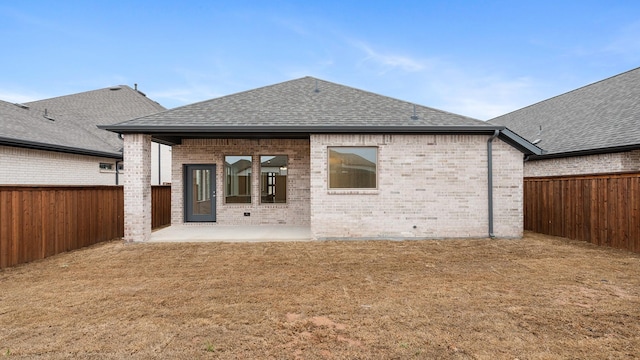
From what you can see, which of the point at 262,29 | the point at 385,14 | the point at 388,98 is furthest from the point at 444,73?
the point at 388,98

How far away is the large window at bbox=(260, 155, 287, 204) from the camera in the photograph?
39.2 ft

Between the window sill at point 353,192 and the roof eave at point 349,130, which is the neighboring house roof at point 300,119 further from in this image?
the window sill at point 353,192

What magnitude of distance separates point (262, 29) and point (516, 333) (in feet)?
65.3

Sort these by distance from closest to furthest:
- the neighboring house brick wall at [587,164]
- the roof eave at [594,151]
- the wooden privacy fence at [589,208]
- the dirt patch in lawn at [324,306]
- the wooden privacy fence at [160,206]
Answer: the dirt patch in lawn at [324,306] < the wooden privacy fence at [589,208] < the roof eave at [594,151] < the neighboring house brick wall at [587,164] < the wooden privacy fence at [160,206]

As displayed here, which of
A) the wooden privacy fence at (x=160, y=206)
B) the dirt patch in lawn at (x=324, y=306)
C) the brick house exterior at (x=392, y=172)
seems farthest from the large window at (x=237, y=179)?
the dirt patch in lawn at (x=324, y=306)

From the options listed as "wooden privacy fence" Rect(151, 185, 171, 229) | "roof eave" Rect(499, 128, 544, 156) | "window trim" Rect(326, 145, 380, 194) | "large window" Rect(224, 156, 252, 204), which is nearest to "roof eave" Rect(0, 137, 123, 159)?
"wooden privacy fence" Rect(151, 185, 171, 229)

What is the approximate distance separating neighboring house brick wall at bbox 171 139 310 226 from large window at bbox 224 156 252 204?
19 centimetres

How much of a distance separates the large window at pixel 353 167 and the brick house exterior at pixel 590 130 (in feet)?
18.3

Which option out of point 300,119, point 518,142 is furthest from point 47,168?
point 518,142

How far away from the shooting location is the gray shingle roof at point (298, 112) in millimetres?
8836

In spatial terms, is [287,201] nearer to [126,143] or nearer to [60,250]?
[126,143]

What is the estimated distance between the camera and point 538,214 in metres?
10.7

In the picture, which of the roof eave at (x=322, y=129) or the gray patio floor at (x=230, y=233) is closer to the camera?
the roof eave at (x=322, y=129)

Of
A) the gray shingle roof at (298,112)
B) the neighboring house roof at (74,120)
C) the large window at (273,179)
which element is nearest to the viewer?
the gray shingle roof at (298,112)
